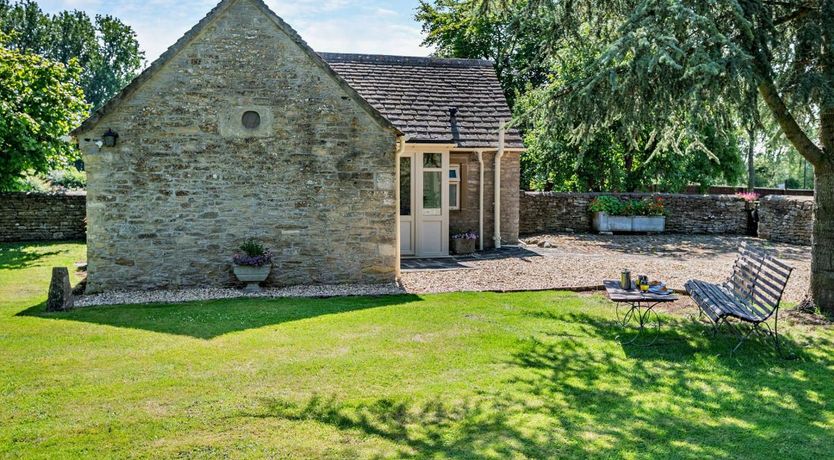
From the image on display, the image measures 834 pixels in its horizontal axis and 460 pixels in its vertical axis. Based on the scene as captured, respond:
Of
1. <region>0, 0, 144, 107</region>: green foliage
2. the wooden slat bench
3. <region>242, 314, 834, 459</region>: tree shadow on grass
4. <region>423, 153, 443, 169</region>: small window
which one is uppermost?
<region>0, 0, 144, 107</region>: green foliage

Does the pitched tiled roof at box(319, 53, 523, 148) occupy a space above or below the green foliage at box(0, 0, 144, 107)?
below

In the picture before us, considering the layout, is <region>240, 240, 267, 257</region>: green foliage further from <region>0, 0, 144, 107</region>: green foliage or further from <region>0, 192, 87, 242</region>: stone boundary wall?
<region>0, 0, 144, 107</region>: green foliage

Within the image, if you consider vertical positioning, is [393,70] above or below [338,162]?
above

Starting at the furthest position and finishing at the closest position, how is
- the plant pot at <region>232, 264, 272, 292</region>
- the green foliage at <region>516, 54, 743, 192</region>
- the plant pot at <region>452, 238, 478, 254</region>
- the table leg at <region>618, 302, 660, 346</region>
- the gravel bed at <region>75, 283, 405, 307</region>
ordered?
the green foliage at <region>516, 54, 743, 192</region>
the plant pot at <region>452, 238, 478, 254</region>
the plant pot at <region>232, 264, 272, 292</region>
the gravel bed at <region>75, 283, 405, 307</region>
the table leg at <region>618, 302, 660, 346</region>

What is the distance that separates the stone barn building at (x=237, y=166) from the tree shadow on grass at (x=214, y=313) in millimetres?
1396

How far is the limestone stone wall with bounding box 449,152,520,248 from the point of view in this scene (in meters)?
19.5

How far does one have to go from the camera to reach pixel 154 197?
12531mm

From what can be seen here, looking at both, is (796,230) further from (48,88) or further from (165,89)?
(48,88)

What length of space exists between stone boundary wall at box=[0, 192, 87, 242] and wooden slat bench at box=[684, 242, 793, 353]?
68.3 ft

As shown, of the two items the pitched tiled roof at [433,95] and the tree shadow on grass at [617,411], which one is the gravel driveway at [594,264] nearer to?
the pitched tiled roof at [433,95]

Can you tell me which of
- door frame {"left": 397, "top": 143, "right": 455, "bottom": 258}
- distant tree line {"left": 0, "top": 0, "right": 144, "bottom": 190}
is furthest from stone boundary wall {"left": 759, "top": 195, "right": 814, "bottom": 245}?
distant tree line {"left": 0, "top": 0, "right": 144, "bottom": 190}

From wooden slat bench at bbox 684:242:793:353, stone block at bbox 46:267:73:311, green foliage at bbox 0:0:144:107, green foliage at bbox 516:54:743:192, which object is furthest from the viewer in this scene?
green foliage at bbox 0:0:144:107

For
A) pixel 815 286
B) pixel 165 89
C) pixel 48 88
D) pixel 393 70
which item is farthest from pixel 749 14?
pixel 48 88

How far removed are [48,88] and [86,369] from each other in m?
17.9
